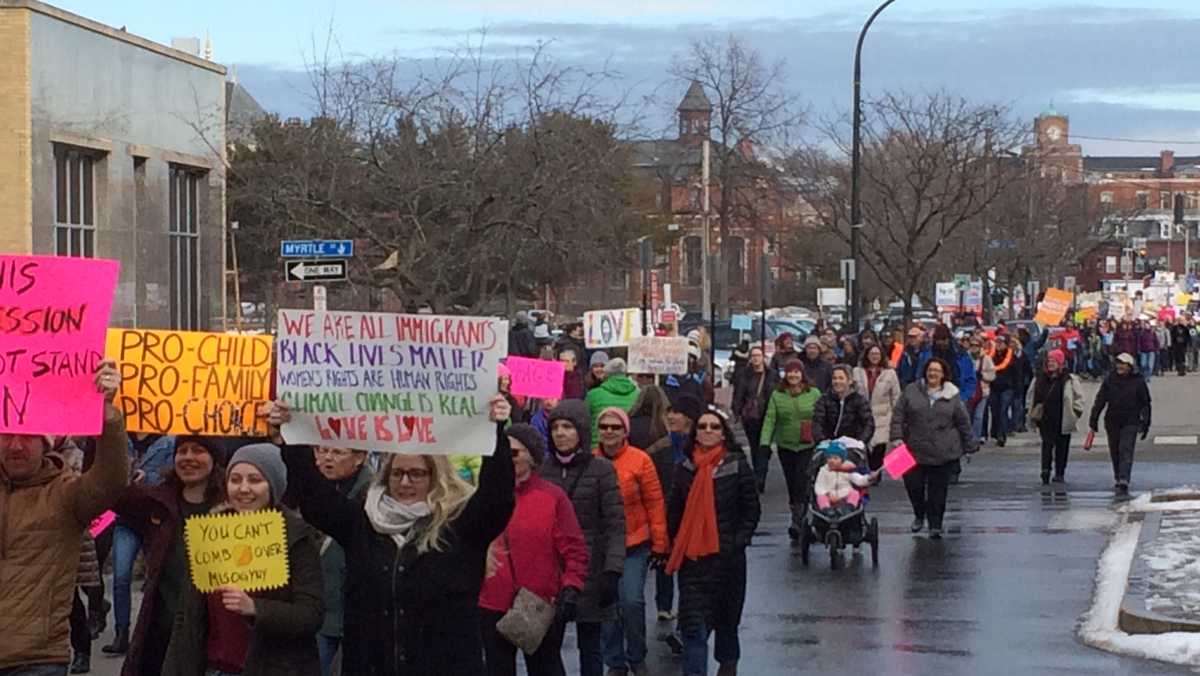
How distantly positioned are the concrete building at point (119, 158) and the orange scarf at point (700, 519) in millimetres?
15606

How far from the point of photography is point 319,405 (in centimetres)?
685

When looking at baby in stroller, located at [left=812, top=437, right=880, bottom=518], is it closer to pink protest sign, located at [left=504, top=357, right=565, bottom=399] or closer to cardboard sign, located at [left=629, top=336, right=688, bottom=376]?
pink protest sign, located at [left=504, top=357, right=565, bottom=399]

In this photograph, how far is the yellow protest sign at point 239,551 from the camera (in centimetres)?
666

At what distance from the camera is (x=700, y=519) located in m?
10.6

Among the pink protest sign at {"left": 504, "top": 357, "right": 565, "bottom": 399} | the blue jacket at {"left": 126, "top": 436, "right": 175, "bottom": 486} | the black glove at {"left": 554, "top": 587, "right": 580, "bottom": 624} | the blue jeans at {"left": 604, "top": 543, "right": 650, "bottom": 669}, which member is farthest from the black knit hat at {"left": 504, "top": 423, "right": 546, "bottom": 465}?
the pink protest sign at {"left": 504, "top": 357, "right": 565, "bottom": 399}

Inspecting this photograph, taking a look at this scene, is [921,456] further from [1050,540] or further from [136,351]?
[136,351]

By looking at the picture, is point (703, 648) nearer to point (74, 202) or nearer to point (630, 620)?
point (630, 620)

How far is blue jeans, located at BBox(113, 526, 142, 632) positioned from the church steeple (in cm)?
3610

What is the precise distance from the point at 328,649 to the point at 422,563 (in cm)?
309

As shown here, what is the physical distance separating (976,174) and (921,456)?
1190 inches

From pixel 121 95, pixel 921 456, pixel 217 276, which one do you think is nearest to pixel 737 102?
pixel 217 276

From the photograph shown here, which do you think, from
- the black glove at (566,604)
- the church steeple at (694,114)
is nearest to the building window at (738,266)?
the church steeple at (694,114)

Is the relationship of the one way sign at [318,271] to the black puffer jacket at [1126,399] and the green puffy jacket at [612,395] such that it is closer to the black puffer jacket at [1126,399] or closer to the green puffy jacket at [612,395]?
the green puffy jacket at [612,395]

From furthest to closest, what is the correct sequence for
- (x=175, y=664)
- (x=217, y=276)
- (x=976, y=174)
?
(x=976, y=174), (x=217, y=276), (x=175, y=664)
